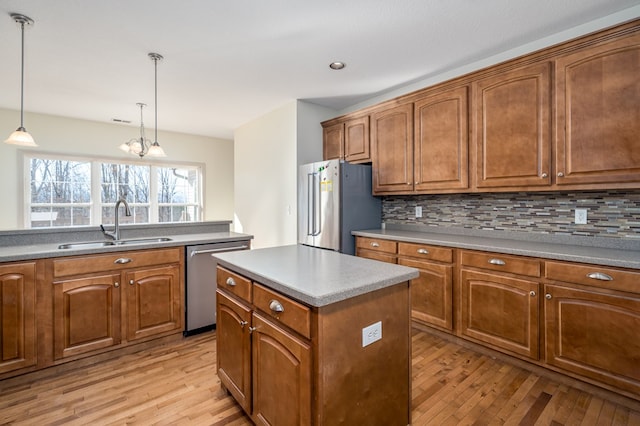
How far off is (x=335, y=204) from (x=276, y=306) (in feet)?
6.85

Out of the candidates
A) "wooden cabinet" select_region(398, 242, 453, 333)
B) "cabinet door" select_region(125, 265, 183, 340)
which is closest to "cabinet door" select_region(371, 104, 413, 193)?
"wooden cabinet" select_region(398, 242, 453, 333)

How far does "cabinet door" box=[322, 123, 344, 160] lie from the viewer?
156 inches

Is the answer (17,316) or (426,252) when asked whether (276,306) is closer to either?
(426,252)

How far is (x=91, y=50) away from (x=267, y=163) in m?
2.36

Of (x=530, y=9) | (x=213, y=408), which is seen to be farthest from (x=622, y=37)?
(x=213, y=408)

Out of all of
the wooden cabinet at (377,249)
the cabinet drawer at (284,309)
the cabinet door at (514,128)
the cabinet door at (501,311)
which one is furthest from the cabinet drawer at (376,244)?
the cabinet drawer at (284,309)

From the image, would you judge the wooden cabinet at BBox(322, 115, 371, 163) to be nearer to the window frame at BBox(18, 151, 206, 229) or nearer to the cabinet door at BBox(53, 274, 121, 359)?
the window frame at BBox(18, 151, 206, 229)

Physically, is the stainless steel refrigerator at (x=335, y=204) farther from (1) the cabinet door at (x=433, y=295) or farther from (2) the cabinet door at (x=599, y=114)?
(2) the cabinet door at (x=599, y=114)

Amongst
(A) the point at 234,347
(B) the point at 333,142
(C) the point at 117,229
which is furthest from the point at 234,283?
(B) the point at 333,142

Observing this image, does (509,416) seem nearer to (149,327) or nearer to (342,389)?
(342,389)

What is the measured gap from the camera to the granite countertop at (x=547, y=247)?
1.84 meters

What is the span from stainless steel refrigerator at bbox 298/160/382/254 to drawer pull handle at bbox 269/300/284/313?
78.5 inches

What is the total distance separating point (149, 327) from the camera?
257cm

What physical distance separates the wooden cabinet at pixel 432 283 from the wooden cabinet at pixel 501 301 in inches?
4.5
